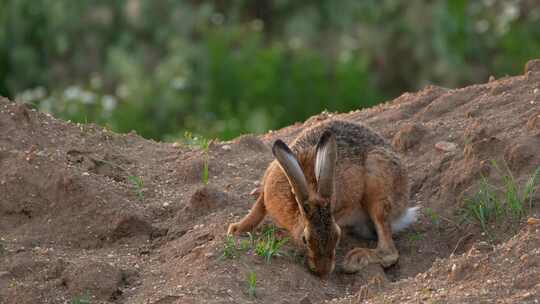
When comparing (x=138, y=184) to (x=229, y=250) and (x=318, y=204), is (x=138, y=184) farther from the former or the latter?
(x=318, y=204)

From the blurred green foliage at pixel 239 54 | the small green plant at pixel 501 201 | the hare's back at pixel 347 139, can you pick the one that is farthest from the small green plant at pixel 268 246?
the blurred green foliage at pixel 239 54

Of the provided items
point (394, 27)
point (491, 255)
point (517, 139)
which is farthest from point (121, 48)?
point (491, 255)

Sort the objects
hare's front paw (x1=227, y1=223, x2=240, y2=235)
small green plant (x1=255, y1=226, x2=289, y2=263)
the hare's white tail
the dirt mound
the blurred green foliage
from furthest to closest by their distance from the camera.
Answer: the blurred green foliage → the hare's white tail → hare's front paw (x1=227, y1=223, x2=240, y2=235) → small green plant (x1=255, y1=226, x2=289, y2=263) → the dirt mound

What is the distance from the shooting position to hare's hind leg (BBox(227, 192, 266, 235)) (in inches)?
286

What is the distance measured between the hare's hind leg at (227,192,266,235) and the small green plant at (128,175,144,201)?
73 cm

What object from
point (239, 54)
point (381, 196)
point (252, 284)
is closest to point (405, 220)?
point (381, 196)

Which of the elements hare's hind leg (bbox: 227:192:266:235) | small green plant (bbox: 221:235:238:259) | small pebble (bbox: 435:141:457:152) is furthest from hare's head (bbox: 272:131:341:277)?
small pebble (bbox: 435:141:457:152)

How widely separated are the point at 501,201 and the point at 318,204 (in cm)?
120

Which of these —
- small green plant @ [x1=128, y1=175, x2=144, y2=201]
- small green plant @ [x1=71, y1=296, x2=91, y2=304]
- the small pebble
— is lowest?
small green plant @ [x1=71, y1=296, x2=91, y2=304]

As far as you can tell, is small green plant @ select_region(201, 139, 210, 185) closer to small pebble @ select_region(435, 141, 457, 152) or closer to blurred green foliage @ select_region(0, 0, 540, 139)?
small pebble @ select_region(435, 141, 457, 152)

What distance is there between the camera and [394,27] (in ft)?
50.2

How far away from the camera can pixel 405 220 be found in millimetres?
7539

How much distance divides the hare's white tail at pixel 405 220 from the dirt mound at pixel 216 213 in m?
0.05

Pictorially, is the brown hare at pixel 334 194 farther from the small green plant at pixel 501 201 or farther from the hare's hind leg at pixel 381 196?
the small green plant at pixel 501 201
